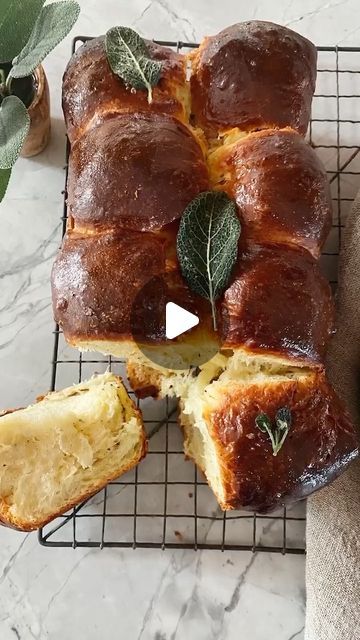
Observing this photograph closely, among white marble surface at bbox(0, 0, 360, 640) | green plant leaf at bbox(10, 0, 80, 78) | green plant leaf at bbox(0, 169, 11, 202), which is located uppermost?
green plant leaf at bbox(10, 0, 80, 78)

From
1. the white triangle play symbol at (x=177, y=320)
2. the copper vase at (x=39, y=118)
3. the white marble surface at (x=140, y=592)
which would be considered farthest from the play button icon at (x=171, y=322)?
the copper vase at (x=39, y=118)

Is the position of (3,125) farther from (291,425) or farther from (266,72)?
(291,425)

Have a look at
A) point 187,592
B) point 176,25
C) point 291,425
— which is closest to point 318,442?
point 291,425

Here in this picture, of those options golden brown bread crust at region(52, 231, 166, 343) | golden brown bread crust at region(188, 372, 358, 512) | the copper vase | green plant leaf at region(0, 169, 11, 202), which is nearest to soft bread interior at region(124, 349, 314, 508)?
golden brown bread crust at region(188, 372, 358, 512)

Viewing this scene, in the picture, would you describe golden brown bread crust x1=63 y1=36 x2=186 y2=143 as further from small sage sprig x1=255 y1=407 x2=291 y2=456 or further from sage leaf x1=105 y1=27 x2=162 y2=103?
small sage sprig x1=255 y1=407 x2=291 y2=456

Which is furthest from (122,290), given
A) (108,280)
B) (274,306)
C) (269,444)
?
(269,444)
